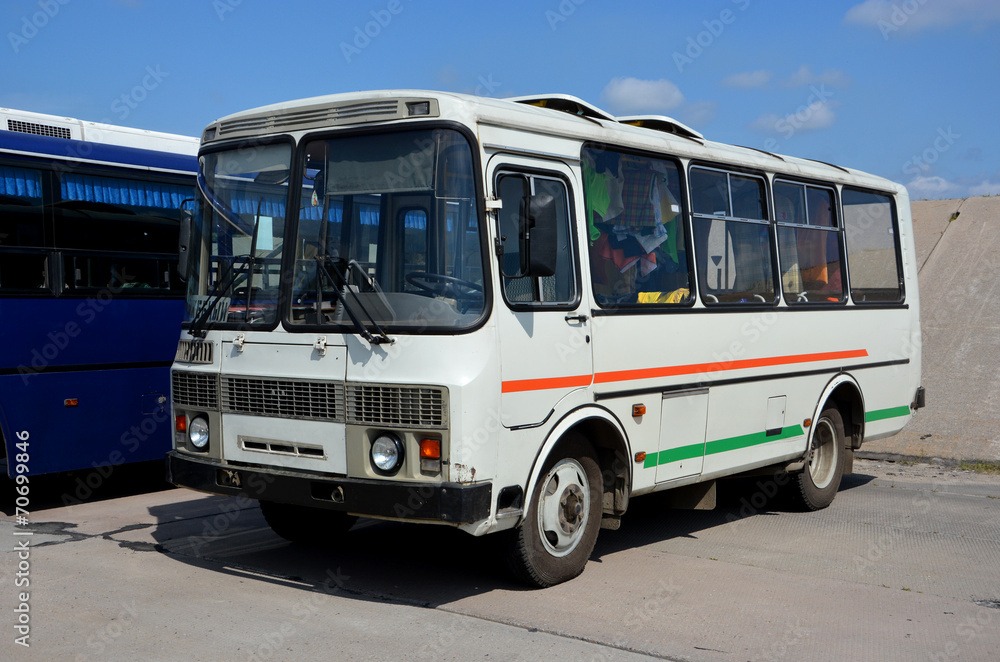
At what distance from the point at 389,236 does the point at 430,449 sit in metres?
1.26

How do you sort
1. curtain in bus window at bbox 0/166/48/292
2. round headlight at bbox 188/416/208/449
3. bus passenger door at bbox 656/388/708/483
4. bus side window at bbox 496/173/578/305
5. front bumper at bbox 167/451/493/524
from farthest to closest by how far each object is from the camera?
curtain in bus window at bbox 0/166/48/292 → bus passenger door at bbox 656/388/708/483 → round headlight at bbox 188/416/208/449 → bus side window at bbox 496/173/578/305 → front bumper at bbox 167/451/493/524

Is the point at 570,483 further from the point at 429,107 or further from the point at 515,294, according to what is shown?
the point at 429,107

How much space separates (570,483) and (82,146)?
225 inches

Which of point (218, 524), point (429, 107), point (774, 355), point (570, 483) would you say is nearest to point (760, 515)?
point (774, 355)

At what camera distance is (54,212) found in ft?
28.7

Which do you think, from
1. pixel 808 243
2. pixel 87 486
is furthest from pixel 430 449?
pixel 87 486

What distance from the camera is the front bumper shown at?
5.44 metres

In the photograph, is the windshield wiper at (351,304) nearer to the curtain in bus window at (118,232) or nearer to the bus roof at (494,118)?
the bus roof at (494,118)

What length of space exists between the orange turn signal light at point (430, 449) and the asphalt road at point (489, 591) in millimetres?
925

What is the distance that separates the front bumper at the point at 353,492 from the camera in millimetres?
5438

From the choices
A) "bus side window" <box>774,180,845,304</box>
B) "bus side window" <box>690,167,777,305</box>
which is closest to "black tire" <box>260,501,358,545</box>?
"bus side window" <box>690,167,777,305</box>

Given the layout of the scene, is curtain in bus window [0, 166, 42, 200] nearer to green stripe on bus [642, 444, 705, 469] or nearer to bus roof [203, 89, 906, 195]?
bus roof [203, 89, 906, 195]

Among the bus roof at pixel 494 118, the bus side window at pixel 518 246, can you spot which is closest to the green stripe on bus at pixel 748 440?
the bus side window at pixel 518 246

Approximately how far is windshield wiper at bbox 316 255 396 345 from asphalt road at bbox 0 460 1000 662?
158 cm
